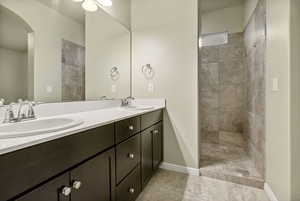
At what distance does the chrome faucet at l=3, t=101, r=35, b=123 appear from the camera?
95 cm

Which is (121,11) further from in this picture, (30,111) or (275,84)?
(275,84)

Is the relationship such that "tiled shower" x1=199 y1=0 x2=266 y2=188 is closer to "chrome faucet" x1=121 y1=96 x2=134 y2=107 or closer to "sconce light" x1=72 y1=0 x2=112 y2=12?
"chrome faucet" x1=121 y1=96 x2=134 y2=107

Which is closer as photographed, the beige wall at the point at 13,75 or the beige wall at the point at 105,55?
the beige wall at the point at 13,75

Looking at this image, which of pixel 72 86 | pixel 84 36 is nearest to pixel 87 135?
pixel 72 86

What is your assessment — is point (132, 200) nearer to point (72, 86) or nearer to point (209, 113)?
point (72, 86)

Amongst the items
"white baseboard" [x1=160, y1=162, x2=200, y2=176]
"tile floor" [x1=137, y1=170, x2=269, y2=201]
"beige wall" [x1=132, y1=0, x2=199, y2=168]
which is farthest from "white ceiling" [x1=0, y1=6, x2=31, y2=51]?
"white baseboard" [x1=160, y1=162, x2=200, y2=176]

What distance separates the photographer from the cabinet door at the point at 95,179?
0.78 m

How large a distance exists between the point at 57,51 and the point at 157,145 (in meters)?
1.45

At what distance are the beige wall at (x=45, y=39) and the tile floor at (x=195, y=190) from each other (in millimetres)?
1306

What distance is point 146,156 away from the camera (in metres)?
1.62

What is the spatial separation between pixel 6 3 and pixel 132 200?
5.58 feet

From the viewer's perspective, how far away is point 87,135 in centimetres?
85

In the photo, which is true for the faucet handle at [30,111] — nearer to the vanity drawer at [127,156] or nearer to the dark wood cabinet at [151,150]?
the vanity drawer at [127,156]
